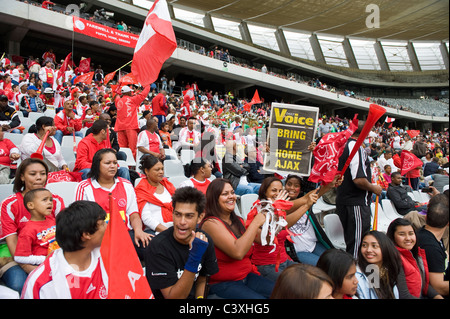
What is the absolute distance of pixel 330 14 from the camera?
30.6 m

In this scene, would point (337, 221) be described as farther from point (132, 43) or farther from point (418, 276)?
point (132, 43)

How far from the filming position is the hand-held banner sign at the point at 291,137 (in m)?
3.19

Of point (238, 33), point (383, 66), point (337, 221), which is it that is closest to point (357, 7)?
point (238, 33)

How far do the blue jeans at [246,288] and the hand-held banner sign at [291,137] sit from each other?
1147 mm

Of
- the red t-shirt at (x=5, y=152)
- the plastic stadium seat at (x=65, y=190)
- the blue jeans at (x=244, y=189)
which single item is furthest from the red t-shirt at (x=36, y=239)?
the blue jeans at (x=244, y=189)

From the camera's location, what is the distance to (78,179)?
4.03 meters

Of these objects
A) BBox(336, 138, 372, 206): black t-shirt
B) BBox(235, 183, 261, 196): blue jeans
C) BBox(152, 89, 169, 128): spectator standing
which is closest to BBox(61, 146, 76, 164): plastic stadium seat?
BBox(152, 89, 169, 128): spectator standing

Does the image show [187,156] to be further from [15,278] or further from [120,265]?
[120,265]

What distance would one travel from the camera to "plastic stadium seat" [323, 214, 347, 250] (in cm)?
364

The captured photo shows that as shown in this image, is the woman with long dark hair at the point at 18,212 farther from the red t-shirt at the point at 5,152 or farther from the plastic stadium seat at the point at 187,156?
the plastic stadium seat at the point at 187,156

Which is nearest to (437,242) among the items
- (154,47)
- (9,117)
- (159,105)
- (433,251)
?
(433,251)

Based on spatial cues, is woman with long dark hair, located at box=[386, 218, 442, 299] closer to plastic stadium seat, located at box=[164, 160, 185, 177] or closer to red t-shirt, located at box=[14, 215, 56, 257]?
red t-shirt, located at box=[14, 215, 56, 257]

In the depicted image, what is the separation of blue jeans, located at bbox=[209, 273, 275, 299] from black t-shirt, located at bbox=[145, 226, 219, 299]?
0.71ft

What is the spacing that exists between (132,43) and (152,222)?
56.3ft
